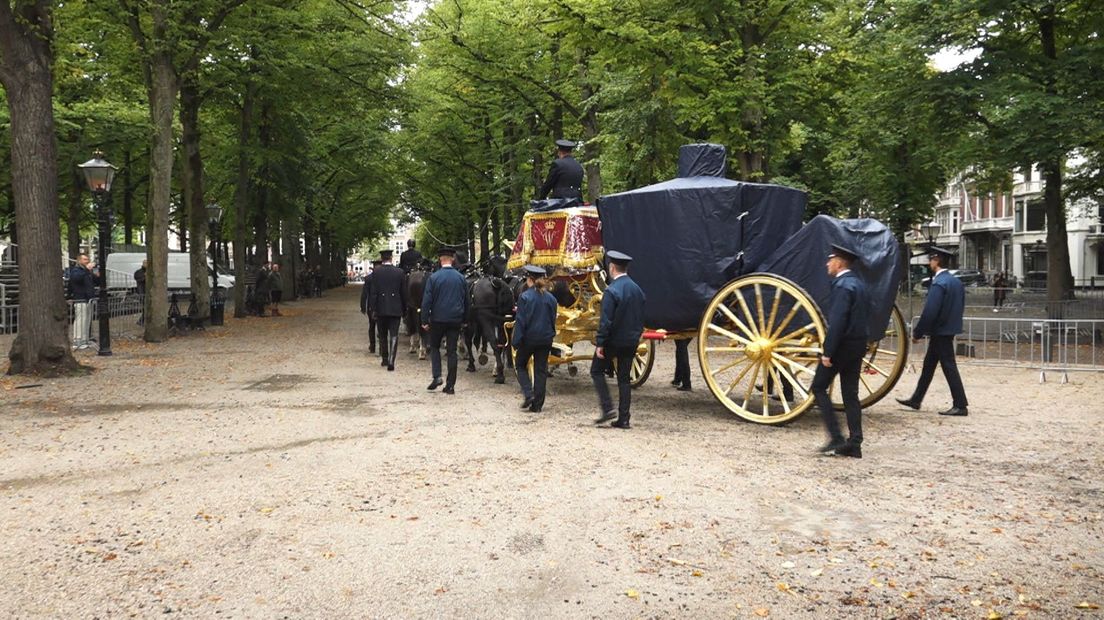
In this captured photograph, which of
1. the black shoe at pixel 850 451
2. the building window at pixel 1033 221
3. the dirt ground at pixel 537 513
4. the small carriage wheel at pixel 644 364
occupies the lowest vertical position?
the dirt ground at pixel 537 513

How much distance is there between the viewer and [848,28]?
79.1 feet

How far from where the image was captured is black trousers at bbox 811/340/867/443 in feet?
26.2

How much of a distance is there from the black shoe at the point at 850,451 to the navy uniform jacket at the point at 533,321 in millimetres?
3959

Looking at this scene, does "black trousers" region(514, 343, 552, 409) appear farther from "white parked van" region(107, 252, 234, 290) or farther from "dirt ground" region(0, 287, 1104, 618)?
"white parked van" region(107, 252, 234, 290)

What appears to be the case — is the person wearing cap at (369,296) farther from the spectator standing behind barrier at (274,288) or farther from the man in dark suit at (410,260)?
the spectator standing behind barrier at (274,288)

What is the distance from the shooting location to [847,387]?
8070 millimetres

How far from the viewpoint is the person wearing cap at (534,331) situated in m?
10.8

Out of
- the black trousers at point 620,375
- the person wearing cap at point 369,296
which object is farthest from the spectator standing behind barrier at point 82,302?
the black trousers at point 620,375

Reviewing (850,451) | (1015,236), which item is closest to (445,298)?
(850,451)

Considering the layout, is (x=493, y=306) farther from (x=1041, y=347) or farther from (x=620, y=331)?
(x=1041, y=347)

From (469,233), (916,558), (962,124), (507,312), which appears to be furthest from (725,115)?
(469,233)

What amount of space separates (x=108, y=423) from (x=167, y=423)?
0.68m

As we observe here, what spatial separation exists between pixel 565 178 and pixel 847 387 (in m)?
5.80

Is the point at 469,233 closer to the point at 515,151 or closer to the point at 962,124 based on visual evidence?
the point at 515,151
